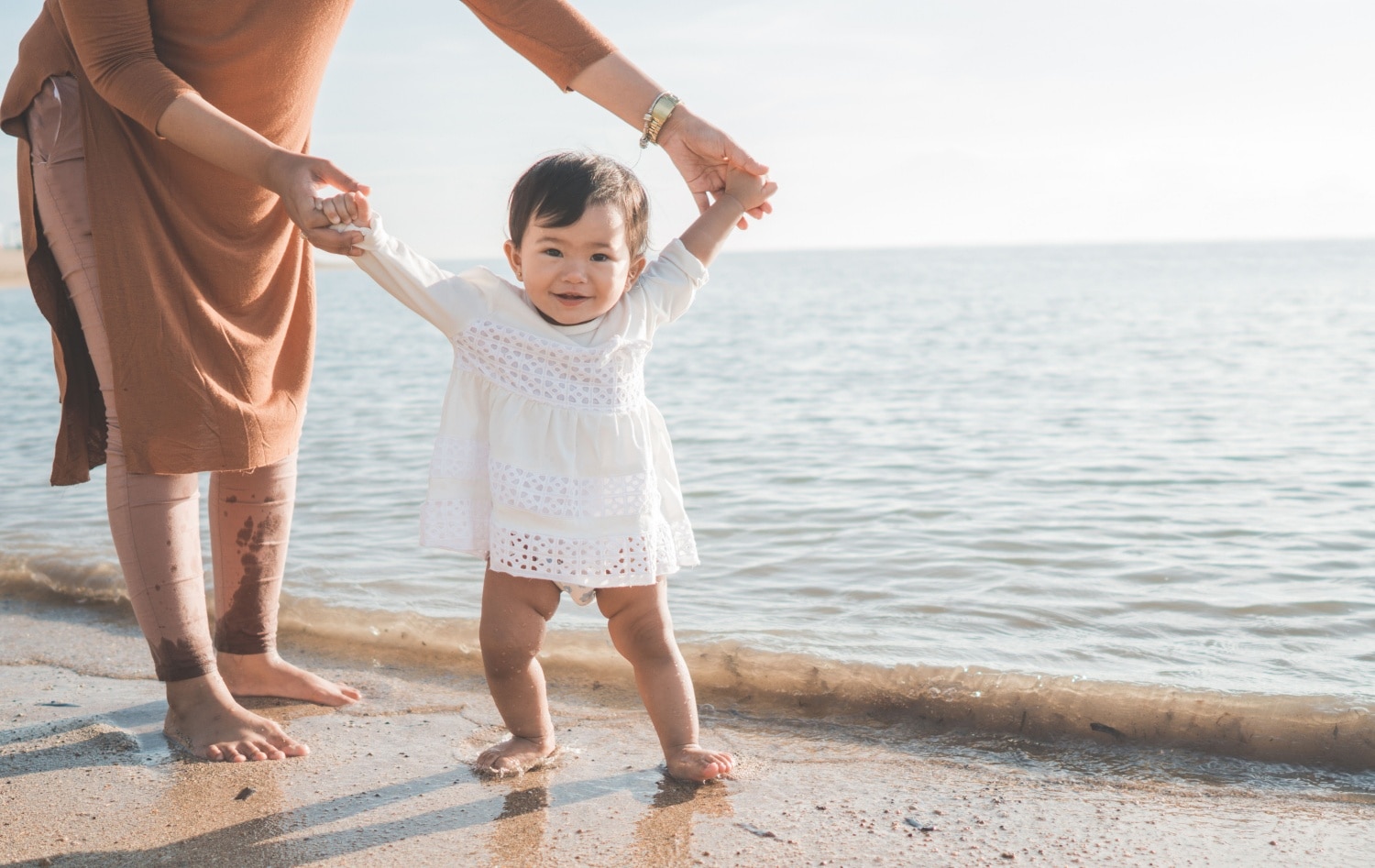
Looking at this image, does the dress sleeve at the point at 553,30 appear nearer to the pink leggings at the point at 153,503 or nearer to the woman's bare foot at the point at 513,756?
the pink leggings at the point at 153,503

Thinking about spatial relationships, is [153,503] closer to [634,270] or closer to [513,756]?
[513,756]

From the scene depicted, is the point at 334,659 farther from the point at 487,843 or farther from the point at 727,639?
the point at 487,843

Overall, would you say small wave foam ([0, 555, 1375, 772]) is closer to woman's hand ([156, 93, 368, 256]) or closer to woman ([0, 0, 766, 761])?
woman ([0, 0, 766, 761])

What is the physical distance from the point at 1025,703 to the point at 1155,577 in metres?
1.47

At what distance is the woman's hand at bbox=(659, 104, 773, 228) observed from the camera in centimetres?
246

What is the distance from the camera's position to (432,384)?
11195 mm

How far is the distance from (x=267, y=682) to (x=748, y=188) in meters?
1.62

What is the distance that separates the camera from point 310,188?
6.73 ft

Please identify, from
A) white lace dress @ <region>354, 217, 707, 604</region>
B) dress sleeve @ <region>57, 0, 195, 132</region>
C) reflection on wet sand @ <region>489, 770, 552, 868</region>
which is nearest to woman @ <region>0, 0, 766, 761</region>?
dress sleeve @ <region>57, 0, 195, 132</region>

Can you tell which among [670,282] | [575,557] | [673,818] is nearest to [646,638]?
[575,557]

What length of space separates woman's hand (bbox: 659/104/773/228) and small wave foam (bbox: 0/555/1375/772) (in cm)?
119

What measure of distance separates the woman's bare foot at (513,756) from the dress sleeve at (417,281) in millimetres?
844

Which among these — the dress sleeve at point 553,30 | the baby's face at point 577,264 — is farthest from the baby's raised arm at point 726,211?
the dress sleeve at point 553,30

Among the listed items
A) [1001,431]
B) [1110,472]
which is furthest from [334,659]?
[1001,431]
